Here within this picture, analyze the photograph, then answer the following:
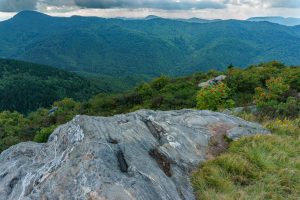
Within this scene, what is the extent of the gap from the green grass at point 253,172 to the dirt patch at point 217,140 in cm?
35

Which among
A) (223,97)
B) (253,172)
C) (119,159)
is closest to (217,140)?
(253,172)

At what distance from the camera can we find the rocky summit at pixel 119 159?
646 centimetres

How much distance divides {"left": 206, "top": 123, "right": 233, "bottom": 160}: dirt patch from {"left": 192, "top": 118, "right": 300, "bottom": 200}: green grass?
35cm

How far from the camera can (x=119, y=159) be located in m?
7.37

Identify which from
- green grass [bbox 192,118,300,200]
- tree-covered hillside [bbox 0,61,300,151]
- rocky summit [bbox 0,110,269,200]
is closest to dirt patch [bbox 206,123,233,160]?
rocky summit [bbox 0,110,269,200]

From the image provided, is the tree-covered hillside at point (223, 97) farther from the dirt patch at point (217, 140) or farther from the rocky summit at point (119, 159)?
the rocky summit at point (119, 159)

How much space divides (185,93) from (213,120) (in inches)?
1256

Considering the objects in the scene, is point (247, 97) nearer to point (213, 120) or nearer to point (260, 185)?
point (213, 120)

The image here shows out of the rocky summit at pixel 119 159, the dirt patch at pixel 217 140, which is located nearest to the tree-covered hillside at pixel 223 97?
the dirt patch at pixel 217 140

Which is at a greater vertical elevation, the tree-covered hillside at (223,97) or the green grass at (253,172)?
the green grass at (253,172)

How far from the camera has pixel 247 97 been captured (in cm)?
3588

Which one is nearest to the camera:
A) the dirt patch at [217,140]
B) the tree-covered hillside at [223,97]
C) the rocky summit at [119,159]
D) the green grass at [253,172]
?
the rocky summit at [119,159]

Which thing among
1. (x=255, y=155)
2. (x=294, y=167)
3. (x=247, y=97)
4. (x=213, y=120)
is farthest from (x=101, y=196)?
(x=247, y=97)

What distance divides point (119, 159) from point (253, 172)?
3747mm
